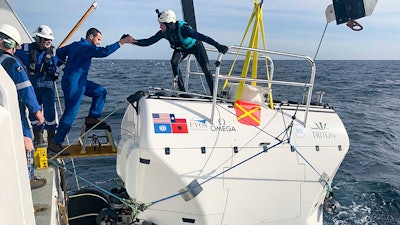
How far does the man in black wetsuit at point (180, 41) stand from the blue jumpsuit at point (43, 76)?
1392mm

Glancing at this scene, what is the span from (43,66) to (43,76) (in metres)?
0.17

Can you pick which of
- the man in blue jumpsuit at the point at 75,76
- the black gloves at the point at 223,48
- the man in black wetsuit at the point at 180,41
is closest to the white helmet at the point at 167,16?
the man in black wetsuit at the point at 180,41

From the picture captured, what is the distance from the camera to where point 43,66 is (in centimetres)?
530

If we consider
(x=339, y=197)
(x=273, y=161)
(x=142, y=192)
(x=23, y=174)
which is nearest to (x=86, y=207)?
(x=142, y=192)

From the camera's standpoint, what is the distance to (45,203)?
12.3ft

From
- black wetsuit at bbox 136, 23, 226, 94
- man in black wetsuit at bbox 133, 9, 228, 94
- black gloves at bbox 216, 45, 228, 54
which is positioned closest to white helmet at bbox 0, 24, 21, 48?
man in black wetsuit at bbox 133, 9, 228, 94

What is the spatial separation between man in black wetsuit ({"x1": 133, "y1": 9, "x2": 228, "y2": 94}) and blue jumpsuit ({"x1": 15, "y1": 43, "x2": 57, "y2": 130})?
1.39 meters

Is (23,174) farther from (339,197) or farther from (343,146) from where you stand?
(339,197)

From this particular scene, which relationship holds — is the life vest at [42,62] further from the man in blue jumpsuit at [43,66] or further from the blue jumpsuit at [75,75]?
the blue jumpsuit at [75,75]

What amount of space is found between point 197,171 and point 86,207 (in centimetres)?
225

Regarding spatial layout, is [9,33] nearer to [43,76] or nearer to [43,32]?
[43,32]

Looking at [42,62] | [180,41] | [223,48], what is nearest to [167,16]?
[180,41]

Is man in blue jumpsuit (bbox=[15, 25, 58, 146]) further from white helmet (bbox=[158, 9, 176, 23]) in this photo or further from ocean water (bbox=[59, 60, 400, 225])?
white helmet (bbox=[158, 9, 176, 23])

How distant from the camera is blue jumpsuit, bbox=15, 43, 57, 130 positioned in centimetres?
528
